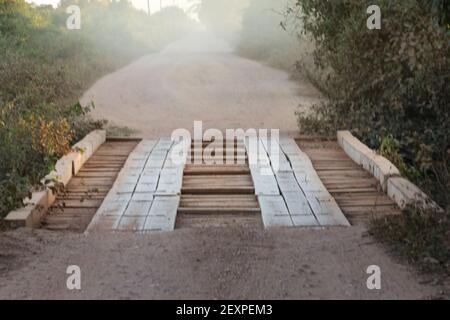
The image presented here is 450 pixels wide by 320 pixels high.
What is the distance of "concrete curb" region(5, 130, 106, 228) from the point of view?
20.7ft

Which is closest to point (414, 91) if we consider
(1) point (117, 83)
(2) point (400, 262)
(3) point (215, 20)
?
(2) point (400, 262)

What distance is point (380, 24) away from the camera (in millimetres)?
10539

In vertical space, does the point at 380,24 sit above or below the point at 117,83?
above

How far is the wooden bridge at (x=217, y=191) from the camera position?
6.74m

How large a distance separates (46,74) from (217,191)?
440 inches

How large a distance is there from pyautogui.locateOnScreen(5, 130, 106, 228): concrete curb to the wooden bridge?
0.32ft

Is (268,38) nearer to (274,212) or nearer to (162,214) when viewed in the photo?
(274,212)

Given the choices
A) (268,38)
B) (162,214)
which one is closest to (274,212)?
(162,214)

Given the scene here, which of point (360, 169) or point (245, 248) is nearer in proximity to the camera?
point (245, 248)

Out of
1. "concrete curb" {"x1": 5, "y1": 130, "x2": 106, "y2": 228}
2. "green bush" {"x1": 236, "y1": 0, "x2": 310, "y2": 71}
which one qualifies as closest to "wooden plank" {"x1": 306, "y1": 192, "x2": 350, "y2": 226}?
"concrete curb" {"x1": 5, "y1": 130, "x2": 106, "y2": 228}

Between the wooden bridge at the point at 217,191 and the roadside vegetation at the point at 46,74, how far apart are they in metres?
0.56

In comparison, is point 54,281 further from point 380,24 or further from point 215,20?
point 215,20

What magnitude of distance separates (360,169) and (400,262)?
364cm
